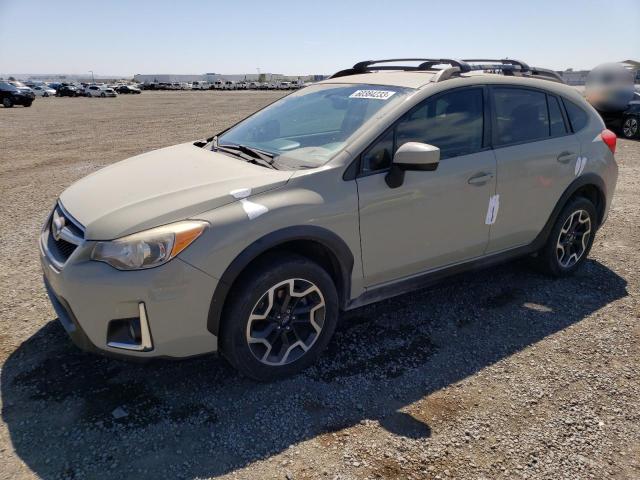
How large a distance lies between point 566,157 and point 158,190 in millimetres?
3243

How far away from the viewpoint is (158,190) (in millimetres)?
2863

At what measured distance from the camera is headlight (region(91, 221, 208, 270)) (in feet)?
8.11

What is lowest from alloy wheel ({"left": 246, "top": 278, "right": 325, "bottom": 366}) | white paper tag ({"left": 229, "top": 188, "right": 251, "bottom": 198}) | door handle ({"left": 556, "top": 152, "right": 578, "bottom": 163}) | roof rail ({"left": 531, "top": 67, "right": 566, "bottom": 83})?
alloy wheel ({"left": 246, "top": 278, "right": 325, "bottom": 366})

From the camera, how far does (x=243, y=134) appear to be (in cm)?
387

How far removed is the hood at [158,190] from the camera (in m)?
2.59

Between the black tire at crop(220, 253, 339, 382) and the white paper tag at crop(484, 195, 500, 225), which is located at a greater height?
the white paper tag at crop(484, 195, 500, 225)

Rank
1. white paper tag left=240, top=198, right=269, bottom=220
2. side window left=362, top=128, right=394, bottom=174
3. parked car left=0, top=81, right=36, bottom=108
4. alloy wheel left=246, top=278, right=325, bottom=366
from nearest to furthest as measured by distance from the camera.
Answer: white paper tag left=240, top=198, right=269, bottom=220
alloy wheel left=246, top=278, right=325, bottom=366
side window left=362, top=128, right=394, bottom=174
parked car left=0, top=81, right=36, bottom=108

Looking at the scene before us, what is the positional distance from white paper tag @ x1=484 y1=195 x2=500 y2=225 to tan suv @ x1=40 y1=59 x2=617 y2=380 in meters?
0.01

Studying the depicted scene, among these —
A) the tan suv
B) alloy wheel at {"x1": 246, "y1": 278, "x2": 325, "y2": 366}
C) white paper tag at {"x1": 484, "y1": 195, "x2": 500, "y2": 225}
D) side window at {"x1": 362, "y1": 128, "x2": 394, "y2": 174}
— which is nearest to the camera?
the tan suv

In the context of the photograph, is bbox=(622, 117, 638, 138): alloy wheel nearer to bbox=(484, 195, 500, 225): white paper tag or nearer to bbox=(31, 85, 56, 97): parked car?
bbox=(484, 195, 500, 225): white paper tag

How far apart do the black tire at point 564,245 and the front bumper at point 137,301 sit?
3.11 metres

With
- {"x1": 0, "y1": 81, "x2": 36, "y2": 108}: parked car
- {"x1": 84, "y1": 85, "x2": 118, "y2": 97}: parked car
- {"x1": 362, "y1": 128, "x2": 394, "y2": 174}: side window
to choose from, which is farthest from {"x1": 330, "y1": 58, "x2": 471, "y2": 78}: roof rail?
{"x1": 84, "y1": 85, "x2": 118, "y2": 97}: parked car

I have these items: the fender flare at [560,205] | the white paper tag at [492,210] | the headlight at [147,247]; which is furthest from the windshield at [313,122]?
the fender flare at [560,205]

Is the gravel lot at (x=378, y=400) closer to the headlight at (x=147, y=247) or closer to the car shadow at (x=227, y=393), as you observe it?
the car shadow at (x=227, y=393)
